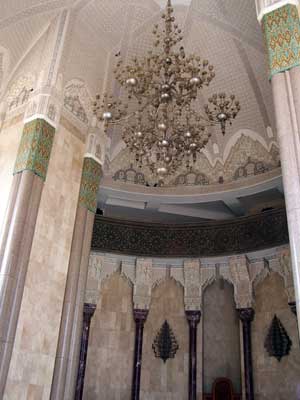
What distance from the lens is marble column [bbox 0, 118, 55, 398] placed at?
5.89 m

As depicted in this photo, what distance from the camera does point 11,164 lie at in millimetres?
7363

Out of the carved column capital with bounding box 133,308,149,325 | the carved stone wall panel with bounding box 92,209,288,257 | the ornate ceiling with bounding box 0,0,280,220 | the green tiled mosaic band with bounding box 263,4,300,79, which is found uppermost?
the ornate ceiling with bounding box 0,0,280,220

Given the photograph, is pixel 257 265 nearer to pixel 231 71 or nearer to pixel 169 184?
pixel 169 184

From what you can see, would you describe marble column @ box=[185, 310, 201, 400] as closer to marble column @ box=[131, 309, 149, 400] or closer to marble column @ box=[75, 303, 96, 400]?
marble column @ box=[131, 309, 149, 400]

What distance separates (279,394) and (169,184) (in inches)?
196

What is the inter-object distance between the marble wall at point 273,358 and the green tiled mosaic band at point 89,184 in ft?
13.5

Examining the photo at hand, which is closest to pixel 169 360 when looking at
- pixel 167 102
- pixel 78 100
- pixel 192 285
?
pixel 192 285

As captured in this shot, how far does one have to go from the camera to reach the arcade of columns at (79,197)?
488 cm

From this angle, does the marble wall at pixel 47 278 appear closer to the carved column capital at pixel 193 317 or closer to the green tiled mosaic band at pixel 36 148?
the green tiled mosaic band at pixel 36 148

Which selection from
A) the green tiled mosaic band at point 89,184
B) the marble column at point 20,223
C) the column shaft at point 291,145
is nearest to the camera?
the column shaft at point 291,145

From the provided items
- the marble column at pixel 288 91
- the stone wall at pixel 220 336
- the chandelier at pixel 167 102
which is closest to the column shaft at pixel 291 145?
the marble column at pixel 288 91

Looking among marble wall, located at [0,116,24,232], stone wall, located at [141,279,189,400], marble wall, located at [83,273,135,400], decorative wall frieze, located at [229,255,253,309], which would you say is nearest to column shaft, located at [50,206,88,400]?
marble wall, located at [0,116,24,232]

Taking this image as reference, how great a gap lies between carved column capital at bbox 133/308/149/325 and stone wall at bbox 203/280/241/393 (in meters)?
1.33

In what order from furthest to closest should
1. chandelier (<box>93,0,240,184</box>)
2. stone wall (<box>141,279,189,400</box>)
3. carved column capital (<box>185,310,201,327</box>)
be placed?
carved column capital (<box>185,310,201,327</box>) → stone wall (<box>141,279,189,400</box>) → chandelier (<box>93,0,240,184</box>)
